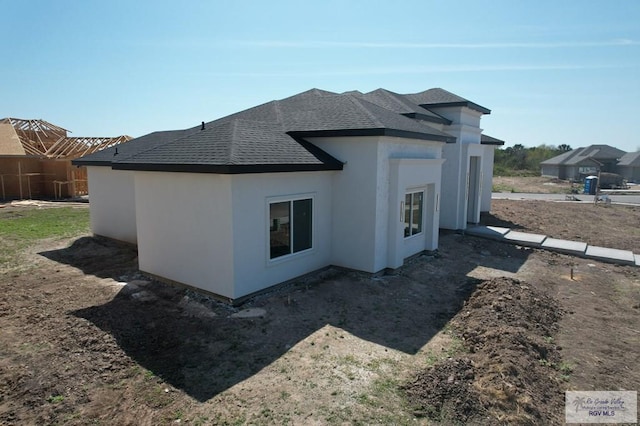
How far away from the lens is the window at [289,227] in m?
10.2

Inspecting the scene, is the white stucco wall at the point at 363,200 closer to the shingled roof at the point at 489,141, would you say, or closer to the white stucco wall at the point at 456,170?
the white stucco wall at the point at 456,170

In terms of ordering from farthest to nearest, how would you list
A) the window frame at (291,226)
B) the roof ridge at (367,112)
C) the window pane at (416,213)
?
1. the window pane at (416,213)
2. the roof ridge at (367,112)
3. the window frame at (291,226)

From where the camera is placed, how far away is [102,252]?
46.9 ft

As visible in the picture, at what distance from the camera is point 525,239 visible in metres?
16.5

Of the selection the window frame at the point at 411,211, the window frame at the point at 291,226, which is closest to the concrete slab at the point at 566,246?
the window frame at the point at 411,211

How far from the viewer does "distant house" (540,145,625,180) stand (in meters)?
58.2

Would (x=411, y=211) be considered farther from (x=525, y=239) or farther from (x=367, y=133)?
(x=525, y=239)

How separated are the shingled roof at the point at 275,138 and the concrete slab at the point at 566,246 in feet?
19.3

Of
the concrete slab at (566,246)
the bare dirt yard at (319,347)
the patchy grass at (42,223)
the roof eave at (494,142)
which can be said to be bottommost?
the bare dirt yard at (319,347)

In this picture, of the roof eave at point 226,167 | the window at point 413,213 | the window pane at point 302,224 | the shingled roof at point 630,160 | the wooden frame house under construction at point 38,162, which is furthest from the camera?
the shingled roof at point 630,160

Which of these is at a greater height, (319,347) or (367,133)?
(367,133)

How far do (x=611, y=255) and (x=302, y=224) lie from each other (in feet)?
39.1

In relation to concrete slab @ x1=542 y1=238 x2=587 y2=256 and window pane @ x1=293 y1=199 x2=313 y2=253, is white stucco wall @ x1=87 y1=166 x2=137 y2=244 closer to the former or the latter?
window pane @ x1=293 y1=199 x2=313 y2=253

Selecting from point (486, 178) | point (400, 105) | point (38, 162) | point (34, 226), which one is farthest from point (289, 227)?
point (38, 162)
